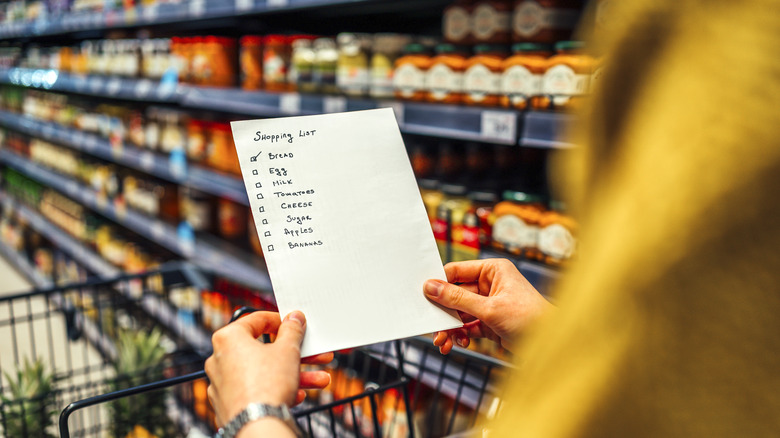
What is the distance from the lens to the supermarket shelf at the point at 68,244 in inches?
145

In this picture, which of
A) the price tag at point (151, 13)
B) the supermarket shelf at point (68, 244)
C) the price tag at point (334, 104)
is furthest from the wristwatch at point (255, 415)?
the supermarket shelf at point (68, 244)

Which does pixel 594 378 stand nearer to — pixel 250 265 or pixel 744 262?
pixel 744 262

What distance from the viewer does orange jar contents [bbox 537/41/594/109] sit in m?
1.32

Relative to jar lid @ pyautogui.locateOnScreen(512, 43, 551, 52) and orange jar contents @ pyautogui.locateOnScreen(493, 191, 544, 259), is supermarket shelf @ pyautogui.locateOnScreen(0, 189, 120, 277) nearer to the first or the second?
orange jar contents @ pyautogui.locateOnScreen(493, 191, 544, 259)

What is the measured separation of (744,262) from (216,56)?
2.62 meters

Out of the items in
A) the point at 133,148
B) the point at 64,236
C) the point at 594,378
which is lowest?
the point at 64,236

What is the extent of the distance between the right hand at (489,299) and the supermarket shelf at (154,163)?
4.88 feet

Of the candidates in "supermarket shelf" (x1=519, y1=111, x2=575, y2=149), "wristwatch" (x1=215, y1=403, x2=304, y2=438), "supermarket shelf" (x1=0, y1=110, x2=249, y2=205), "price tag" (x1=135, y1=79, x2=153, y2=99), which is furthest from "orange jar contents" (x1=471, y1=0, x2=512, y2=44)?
"price tag" (x1=135, y1=79, x2=153, y2=99)

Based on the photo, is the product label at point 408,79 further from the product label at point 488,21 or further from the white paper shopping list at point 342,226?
the white paper shopping list at point 342,226

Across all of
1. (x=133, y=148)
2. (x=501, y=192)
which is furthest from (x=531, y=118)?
(x=133, y=148)

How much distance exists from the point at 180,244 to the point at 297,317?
245cm

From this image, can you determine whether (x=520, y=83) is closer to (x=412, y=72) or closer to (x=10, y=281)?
(x=412, y=72)

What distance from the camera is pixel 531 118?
1.32m

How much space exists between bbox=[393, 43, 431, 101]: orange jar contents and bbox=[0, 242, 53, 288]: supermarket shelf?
3539mm
